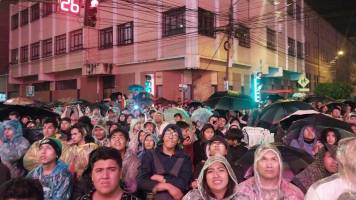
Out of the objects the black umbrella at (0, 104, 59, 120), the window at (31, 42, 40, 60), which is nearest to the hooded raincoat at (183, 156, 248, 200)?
the black umbrella at (0, 104, 59, 120)

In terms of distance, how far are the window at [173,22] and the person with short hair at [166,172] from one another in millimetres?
19209

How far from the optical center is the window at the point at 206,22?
954 inches

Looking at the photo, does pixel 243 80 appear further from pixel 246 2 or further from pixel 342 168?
pixel 342 168

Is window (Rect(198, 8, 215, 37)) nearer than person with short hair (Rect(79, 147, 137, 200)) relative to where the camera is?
No

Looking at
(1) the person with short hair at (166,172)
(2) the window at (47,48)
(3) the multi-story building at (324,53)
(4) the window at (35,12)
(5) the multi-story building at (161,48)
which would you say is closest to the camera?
(1) the person with short hair at (166,172)

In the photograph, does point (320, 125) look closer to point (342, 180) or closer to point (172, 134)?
point (172, 134)

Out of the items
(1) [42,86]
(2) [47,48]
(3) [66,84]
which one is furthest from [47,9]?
(3) [66,84]

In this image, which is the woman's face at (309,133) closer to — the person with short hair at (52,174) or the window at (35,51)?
the person with short hair at (52,174)

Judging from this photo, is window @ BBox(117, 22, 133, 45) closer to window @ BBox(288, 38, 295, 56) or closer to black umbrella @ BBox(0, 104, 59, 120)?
window @ BBox(288, 38, 295, 56)

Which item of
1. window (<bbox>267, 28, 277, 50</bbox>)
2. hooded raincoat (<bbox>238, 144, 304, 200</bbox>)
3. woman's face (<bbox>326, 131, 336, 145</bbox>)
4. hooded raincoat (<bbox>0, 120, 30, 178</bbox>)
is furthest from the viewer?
window (<bbox>267, 28, 277, 50</bbox>)

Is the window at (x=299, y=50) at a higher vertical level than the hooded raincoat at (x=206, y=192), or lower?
higher

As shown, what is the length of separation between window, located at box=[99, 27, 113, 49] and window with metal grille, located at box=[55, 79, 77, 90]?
15.7ft

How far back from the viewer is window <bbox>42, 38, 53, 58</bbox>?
35.5 metres

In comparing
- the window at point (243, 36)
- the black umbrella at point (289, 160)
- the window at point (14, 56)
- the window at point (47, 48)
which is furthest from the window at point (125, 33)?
the black umbrella at point (289, 160)
